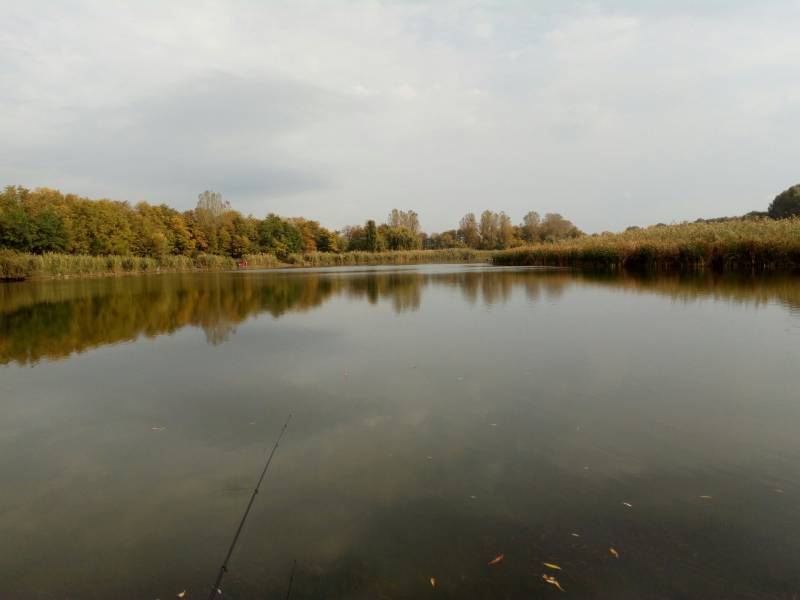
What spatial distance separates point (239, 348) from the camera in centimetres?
719

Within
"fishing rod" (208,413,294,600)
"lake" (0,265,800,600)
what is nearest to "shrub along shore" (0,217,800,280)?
"lake" (0,265,800,600)

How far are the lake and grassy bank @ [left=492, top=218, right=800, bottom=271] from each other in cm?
1540

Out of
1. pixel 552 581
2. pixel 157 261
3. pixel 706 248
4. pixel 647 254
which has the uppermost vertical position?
pixel 157 261

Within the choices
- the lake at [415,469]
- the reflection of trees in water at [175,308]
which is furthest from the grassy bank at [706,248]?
the lake at [415,469]

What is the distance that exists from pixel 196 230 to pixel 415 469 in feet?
202

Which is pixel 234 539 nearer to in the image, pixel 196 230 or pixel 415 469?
pixel 415 469

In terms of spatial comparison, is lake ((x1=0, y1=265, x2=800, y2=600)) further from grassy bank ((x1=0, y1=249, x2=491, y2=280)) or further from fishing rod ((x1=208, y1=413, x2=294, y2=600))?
grassy bank ((x1=0, y1=249, x2=491, y2=280))

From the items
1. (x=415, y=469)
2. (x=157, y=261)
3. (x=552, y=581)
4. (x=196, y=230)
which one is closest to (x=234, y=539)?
(x=415, y=469)

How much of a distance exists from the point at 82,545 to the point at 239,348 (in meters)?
4.88

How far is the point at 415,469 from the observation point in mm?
3066

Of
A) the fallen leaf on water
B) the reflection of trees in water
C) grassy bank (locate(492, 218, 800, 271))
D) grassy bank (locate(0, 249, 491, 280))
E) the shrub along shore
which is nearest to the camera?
the fallen leaf on water

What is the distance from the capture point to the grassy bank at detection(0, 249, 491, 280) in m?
29.7

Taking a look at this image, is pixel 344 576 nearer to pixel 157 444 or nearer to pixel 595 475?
pixel 595 475

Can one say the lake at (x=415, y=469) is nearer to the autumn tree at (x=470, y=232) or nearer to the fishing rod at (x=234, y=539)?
the fishing rod at (x=234, y=539)
